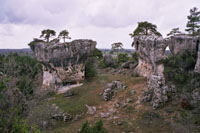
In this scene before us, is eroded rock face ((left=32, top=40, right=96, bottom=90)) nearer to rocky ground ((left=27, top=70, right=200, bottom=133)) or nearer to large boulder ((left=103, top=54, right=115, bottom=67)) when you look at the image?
rocky ground ((left=27, top=70, right=200, bottom=133))

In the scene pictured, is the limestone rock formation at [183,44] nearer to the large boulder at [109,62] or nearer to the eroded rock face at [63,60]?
the eroded rock face at [63,60]

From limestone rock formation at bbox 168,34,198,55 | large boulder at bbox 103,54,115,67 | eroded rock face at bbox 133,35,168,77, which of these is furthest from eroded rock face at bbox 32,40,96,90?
large boulder at bbox 103,54,115,67

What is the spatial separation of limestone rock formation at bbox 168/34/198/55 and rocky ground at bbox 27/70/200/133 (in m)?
8.08

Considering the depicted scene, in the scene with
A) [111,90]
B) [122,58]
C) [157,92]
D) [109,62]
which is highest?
[122,58]

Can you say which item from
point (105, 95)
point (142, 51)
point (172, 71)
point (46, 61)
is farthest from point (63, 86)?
point (172, 71)

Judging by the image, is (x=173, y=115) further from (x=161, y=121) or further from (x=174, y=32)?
(x=174, y=32)

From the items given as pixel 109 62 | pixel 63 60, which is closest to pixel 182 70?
pixel 63 60

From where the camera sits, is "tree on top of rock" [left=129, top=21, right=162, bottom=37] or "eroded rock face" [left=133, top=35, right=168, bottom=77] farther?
"tree on top of rock" [left=129, top=21, right=162, bottom=37]

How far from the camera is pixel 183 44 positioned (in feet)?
76.9

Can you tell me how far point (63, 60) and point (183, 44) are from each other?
1951cm

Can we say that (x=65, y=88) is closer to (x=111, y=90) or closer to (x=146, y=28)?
(x=111, y=90)

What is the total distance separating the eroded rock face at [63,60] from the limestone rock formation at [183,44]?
13928mm

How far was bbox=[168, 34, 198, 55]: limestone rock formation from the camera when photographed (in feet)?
68.8

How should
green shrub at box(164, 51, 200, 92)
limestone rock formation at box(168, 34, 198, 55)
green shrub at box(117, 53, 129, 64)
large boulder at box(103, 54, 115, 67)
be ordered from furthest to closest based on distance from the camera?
1. green shrub at box(117, 53, 129, 64)
2. large boulder at box(103, 54, 115, 67)
3. limestone rock formation at box(168, 34, 198, 55)
4. green shrub at box(164, 51, 200, 92)
